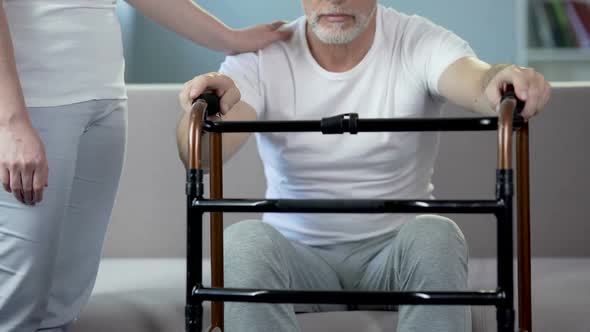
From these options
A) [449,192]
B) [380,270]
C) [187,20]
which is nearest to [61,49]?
[187,20]

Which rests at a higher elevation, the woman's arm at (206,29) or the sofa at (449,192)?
the woman's arm at (206,29)

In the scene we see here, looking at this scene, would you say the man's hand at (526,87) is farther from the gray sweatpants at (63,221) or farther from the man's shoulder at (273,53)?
the gray sweatpants at (63,221)

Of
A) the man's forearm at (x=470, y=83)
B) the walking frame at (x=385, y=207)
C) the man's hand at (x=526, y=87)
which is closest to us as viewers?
the walking frame at (x=385, y=207)

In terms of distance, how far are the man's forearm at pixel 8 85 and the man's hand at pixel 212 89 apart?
9.5 inches

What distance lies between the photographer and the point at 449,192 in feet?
7.36

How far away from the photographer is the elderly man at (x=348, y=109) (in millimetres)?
1649

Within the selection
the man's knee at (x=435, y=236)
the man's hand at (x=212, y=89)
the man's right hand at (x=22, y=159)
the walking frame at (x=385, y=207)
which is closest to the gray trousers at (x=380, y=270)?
the man's knee at (x=435, y=236)

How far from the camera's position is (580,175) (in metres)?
2.21

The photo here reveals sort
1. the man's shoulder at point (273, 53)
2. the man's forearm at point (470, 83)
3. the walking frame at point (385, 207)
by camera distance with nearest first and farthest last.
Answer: the walking frame at point (385, 207) < the man's forearm at point (470, 83) < the man's shoulder at point (273, 53)

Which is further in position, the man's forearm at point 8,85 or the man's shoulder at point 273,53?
the man's shoulder at point 273,53

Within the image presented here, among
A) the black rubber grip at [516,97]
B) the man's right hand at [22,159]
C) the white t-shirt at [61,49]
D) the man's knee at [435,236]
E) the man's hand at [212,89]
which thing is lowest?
the man's knee at [435,236]

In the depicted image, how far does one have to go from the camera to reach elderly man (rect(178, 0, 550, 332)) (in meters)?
1.65

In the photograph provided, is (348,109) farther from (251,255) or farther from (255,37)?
(251,255)

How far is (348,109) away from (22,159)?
2.14ft
